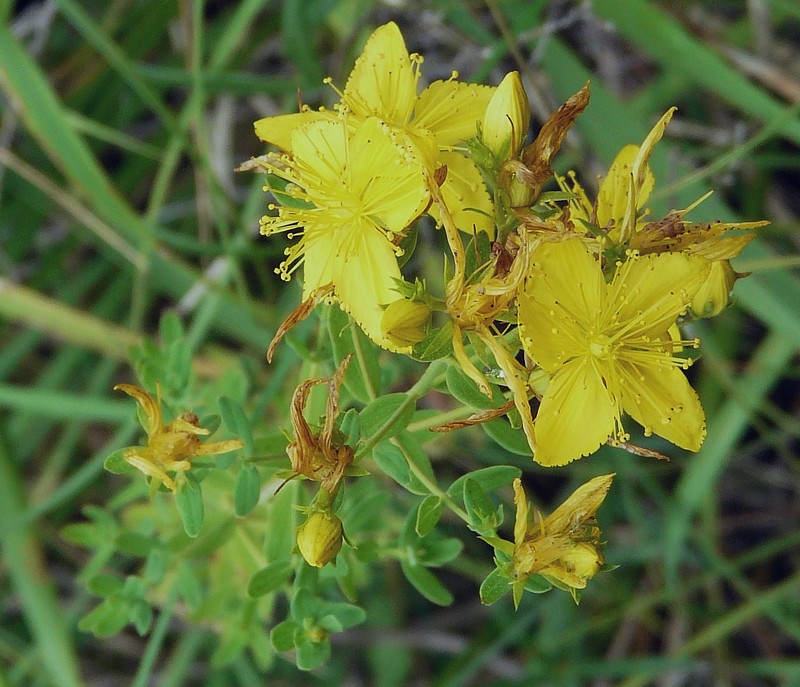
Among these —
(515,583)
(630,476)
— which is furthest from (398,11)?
(515,583)

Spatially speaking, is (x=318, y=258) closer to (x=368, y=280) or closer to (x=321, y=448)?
(x=368, y=280)

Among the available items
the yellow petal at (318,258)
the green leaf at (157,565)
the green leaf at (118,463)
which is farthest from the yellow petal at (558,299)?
the green leaf at (157,565)

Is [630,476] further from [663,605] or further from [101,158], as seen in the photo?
[101,158]

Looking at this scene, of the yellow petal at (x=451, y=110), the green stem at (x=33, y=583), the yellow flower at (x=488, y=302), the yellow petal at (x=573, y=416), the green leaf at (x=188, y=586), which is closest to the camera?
the yellow flower at (x=488, y=302)

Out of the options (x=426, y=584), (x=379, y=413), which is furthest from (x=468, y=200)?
(x=426, y=584)

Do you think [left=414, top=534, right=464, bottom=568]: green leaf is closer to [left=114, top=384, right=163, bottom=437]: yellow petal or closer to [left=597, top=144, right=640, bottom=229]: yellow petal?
[left=114, top=384, right=163, bottom=437]: yellow petal

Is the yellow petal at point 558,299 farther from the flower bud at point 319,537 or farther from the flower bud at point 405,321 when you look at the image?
the flower bud at point 319,537
